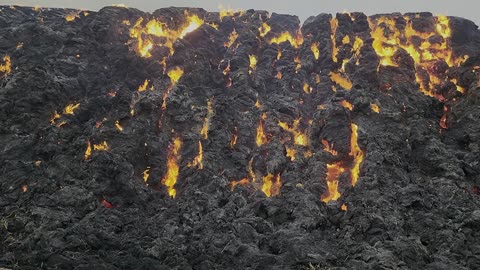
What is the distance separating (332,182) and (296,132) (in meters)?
7.84

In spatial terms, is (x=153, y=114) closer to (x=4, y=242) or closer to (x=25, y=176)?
→ (x=25, y=176)

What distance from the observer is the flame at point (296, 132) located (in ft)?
127

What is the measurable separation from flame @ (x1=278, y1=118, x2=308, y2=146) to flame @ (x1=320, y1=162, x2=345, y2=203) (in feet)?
12.7

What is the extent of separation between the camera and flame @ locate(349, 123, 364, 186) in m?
33.4

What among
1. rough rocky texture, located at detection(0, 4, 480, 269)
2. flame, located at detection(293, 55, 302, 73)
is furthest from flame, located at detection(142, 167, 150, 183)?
flame, located at detection(293, 55, 302, 73)

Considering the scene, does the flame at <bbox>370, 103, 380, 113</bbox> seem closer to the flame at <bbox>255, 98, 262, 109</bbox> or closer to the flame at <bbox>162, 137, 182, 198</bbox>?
the flame at <bbox>255, 98, 262, 109</bbox>

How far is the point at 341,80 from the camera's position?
150 ft

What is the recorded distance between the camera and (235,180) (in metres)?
34.7

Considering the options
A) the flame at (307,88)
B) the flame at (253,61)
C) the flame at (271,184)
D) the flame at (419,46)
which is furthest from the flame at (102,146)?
the flame at (419,46)

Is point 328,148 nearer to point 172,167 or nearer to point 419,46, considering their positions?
point 172,167

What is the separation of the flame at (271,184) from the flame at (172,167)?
23.2 feet

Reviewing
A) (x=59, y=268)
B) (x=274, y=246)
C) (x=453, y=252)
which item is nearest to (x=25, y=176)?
(x=59, y=268)

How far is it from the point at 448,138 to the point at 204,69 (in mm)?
24176

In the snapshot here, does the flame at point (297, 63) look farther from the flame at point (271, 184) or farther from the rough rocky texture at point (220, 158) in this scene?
the flame at point (271, 184)
